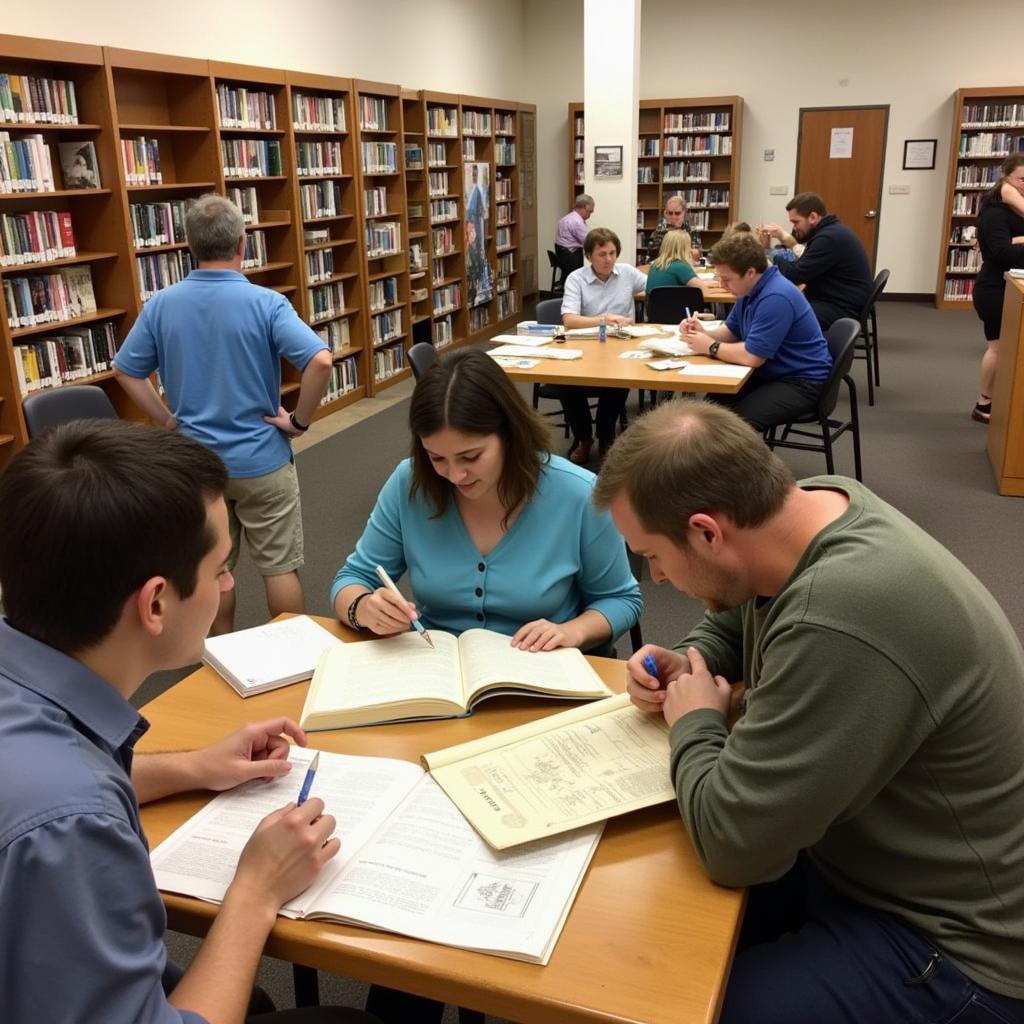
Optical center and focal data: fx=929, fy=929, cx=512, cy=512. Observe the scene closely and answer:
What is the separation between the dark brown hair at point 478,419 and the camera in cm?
184

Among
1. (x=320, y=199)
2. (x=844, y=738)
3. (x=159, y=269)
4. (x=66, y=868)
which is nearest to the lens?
(x=66, y=868)

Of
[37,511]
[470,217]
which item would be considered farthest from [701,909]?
[470,217]

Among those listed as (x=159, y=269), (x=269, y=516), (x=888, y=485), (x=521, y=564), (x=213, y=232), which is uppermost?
(x=213, y=232)

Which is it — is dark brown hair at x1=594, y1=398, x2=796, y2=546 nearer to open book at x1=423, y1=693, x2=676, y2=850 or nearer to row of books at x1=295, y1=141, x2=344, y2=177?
open book at x1=423, y1=693, x2=676, y2=850

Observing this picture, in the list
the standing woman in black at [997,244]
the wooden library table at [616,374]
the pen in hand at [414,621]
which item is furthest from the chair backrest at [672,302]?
the pen in hand at [414,621]

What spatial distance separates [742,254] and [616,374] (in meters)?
0.82

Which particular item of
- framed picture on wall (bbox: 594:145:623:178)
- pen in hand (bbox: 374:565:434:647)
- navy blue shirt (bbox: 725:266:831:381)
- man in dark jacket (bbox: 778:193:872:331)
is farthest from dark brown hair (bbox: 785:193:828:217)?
pen in hand (bbox: 374:565:434:647)

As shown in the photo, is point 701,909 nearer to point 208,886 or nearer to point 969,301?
point 208,886

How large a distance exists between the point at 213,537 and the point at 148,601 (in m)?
0.10

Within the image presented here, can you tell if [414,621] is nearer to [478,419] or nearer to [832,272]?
[478,419]

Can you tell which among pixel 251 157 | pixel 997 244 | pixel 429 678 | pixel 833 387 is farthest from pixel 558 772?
pixel 997 244

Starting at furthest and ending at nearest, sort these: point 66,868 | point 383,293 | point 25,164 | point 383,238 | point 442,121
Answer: point 442,121
point 383,293
point 383,238
point 25,164
point 66,868

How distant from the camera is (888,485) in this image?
5.11 meters

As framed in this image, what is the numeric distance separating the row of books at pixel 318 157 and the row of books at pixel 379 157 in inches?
10.5
